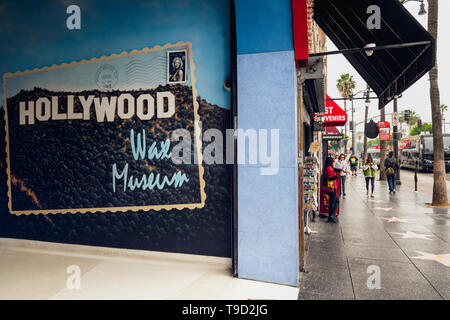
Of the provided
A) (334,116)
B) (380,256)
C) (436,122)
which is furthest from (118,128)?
(436,122)

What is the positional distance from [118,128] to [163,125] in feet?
3.28

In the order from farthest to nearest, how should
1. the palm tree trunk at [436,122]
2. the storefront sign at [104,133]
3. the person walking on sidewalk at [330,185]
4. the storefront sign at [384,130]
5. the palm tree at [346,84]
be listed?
the palm tree at [346,84]
the storefront sign at [384,130]
the palm tree trunk at [436,122]
the person walking on sidewalk at [330,185]
the storefront sign at [104,133]

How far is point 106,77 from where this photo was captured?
6.17 m

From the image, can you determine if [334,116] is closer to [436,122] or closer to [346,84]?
[436,122]

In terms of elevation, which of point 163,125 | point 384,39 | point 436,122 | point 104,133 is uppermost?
point 384,39

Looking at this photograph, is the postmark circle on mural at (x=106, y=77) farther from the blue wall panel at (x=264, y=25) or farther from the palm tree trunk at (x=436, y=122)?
the palm tree trunk at (x=436, y=122)

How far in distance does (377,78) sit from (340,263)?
5.39 metres

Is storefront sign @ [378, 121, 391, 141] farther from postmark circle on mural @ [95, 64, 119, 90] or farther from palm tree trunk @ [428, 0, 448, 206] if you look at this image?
postmark circle on mural @ [95, 64, 119, 90]

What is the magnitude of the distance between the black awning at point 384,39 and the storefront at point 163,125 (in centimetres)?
11

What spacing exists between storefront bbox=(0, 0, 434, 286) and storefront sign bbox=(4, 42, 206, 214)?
0.02 metres

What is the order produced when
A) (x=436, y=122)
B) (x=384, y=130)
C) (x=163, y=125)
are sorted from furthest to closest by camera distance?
(x=384, y=130) < (x=436, y=122) < (x=163, y=125)

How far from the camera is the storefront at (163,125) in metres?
4.75

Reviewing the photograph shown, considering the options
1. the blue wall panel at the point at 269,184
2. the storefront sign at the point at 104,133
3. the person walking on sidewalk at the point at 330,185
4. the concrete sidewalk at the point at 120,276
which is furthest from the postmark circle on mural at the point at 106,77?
the person walking on sidewalk at the point at 330,185
